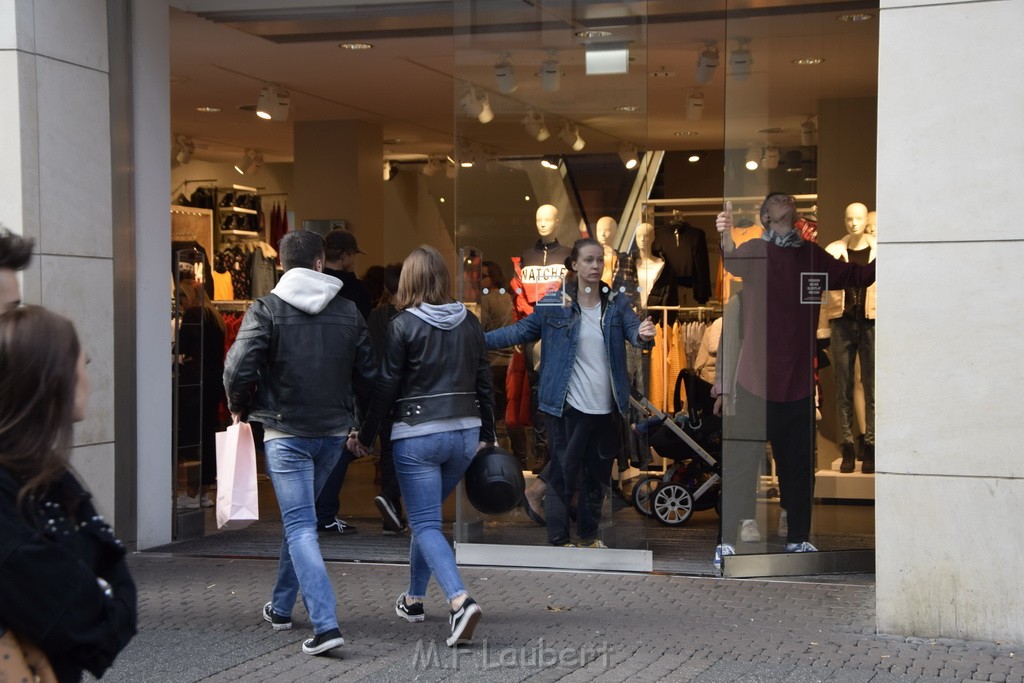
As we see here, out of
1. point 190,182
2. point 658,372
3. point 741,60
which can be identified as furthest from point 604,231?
point 190,182

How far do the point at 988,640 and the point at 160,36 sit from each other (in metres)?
6.10

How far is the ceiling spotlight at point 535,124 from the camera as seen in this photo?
7645mm

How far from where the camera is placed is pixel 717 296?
44.4 feet

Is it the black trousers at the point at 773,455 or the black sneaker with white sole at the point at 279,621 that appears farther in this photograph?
the black trousers at the point at 773,455

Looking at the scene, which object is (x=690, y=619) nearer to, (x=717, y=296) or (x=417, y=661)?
(x=417, y=661)

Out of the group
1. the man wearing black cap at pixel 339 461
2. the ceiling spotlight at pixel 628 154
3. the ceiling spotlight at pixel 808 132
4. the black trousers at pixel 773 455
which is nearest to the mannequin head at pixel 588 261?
the ceiling spotlight at pixel 628 154

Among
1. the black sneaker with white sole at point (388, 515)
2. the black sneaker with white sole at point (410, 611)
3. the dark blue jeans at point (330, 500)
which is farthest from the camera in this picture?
the dark blue jeans at point (330, 500)

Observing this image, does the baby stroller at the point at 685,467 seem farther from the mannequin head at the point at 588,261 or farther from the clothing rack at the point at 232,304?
the clothing rack at the point at 232,304

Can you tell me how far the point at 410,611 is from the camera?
6.21 m

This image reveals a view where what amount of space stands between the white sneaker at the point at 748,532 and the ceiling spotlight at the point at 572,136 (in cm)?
240

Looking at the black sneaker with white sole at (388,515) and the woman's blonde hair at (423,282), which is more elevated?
the woman's blonde hair at (423,282)

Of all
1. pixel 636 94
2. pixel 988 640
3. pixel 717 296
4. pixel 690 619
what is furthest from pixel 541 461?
pixel 717 296

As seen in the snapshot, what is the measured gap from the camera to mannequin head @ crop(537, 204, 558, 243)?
25.0 feet

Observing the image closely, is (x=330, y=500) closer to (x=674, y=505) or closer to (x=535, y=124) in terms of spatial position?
(x=674, y=505)
